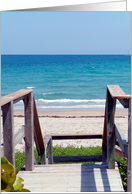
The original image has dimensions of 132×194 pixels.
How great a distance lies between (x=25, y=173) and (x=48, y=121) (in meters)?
7.66

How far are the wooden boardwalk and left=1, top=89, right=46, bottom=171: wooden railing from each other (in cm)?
21

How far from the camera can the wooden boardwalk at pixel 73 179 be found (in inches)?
93.0

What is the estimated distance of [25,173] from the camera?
2.73 meters

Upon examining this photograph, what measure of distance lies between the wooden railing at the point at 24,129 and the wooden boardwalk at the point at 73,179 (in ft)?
0.68

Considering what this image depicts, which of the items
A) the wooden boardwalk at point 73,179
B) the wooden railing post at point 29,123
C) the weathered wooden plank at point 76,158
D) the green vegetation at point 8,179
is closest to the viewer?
the green vegetation at point 8,179

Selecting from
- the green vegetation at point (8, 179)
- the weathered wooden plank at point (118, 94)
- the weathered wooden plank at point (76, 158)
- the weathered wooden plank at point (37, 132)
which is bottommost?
the weathered wooden plank at point (76, 158)

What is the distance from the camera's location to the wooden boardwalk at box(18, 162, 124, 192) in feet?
7.75

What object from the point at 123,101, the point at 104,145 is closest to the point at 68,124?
the point at 104,145

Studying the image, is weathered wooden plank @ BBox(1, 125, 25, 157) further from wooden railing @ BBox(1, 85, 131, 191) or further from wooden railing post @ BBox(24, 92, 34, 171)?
wooden railing post @ BBox(24, 92, 34, 171)

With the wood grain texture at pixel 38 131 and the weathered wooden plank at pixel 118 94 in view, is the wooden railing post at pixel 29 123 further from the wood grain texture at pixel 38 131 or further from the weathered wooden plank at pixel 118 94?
the weathered wooden plank at pixel 118 94

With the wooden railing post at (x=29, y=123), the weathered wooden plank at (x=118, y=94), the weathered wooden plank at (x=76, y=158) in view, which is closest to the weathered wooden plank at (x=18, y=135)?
the wooden railing post at (x=29, y=123)

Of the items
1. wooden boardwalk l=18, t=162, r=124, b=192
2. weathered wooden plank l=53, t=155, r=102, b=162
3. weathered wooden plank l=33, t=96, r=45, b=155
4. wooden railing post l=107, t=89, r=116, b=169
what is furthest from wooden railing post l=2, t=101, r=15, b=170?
weathered wooden plank l=53, t=155, r=102, b=162

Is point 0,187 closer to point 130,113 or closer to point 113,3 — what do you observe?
point 130,113

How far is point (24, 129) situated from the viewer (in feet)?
→ 8.63
